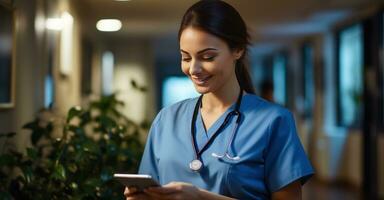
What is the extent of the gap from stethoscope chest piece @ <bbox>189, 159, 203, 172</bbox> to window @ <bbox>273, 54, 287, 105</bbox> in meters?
11.9

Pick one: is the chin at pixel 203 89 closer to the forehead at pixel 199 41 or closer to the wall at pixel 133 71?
the forehead at pixel 199 41

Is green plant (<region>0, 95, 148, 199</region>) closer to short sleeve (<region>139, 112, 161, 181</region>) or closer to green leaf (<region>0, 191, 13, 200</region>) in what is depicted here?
green leaf (<region>0, 191, 13, 200</region>)

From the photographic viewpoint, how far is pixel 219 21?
5.41ft

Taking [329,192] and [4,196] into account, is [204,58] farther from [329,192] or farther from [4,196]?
[329,192]

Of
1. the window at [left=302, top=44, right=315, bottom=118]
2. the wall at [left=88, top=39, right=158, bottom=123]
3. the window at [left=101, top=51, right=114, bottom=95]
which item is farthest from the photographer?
the window at [left=302, top=44, right=315, bottom=118]

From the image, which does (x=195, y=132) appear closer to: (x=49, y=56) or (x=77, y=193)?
(x=77, y=193)

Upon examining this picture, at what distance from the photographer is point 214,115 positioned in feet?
5.79

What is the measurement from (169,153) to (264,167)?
26 cm

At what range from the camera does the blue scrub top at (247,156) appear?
5.35ft

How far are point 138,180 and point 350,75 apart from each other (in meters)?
7.92

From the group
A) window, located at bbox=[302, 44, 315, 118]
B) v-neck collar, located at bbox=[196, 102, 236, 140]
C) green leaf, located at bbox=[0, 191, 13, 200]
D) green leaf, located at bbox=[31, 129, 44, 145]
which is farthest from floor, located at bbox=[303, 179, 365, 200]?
v-neck collar, located at bbox=[196, 102, 236, 140]

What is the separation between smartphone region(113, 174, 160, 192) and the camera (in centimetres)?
148

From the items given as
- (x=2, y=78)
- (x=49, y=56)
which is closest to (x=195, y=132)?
(x=2, y=78)

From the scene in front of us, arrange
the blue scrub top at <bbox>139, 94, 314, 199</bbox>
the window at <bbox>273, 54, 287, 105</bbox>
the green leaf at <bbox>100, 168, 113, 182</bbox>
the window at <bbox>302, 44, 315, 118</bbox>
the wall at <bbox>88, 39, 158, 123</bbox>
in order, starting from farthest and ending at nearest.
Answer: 1. the window at <bbox>273, 54, 287, 105</bbox>
2. the window at <bbox>302, 44, 315, 118</bbox>
3. the wall at <bbox>88, 39, 158, 123</bbox>
4. the green leaf at <bbox>100, 168, 113, 182</bbox>
5. the blue scrub top at <bbox>139, 94, 314, 199</bbox>
